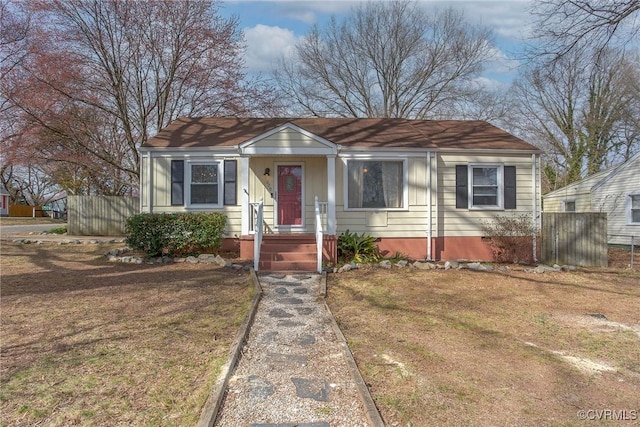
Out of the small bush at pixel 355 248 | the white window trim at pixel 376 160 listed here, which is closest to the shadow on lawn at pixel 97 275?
the small bush at pixel 355 248

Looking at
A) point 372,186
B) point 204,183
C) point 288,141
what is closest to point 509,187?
point 372,186

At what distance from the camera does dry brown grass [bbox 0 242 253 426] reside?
319 centimetres

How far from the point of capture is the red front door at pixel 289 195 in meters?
11.7

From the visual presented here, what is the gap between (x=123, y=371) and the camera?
3.83 m

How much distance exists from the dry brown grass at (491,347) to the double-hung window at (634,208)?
10.7 m

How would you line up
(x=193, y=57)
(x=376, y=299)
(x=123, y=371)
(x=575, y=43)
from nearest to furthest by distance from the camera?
(x=123, y=371), (x=376, y=299), (x=575, y=43), (x=193, y=57)

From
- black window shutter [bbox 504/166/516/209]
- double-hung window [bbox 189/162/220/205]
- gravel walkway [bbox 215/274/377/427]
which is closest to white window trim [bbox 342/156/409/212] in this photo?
black window shutter [bbox 504/166/516/209]

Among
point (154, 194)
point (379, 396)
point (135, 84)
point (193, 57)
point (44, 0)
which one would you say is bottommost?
point (379, 396)

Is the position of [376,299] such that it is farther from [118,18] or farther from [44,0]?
[44,0]

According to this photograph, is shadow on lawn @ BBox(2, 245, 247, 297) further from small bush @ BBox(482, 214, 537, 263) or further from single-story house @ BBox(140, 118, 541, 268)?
small bush @ BBox(482, 214, 537, 263)

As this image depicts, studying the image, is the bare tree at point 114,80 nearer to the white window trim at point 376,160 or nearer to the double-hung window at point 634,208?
the white window trim at point 376,160

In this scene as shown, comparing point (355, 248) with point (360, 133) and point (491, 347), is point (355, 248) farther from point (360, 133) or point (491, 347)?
point (491, 347)

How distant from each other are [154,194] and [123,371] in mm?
8281

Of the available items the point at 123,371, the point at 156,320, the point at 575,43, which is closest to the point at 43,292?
the point at 156,320
